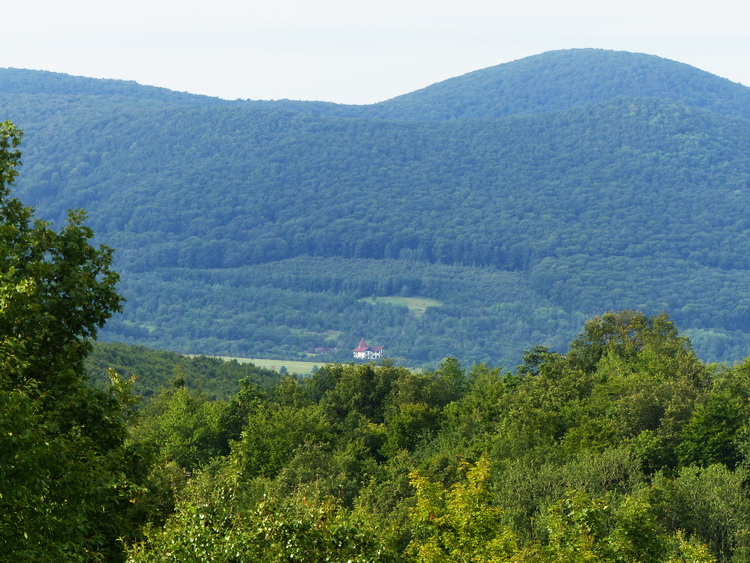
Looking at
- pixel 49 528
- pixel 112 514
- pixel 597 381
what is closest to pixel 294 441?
pixel 597 381

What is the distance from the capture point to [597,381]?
3071 inches

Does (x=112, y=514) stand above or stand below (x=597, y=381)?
above

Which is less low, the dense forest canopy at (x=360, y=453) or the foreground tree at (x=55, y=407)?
the foreground tree at (x=55, y=407)

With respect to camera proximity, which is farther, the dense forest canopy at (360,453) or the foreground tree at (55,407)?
the dense forest canopy at (360,453)

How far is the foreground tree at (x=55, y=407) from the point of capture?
1719 cm

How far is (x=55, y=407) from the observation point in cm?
2245

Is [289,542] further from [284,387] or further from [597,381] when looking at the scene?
[284,387]

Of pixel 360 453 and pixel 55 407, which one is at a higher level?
pixel 55 407

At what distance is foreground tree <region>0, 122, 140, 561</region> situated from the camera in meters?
17.2

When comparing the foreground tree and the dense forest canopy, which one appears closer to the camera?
the foreground tree

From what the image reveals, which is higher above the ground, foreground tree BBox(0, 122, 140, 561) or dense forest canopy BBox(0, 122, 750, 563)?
foreground tree BBox(0, 122, 140, 561)

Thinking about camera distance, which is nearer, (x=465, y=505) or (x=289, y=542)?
(x=289, y=542)

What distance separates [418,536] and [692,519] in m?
13.5

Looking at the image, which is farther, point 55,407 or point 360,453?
point 360,453
